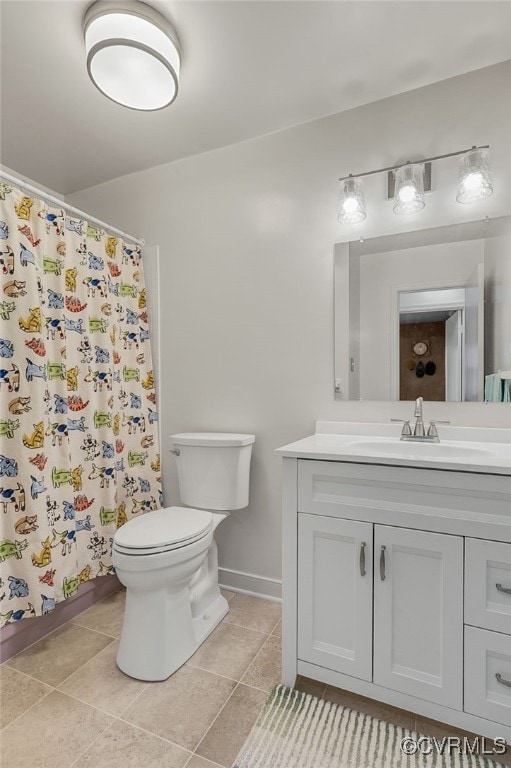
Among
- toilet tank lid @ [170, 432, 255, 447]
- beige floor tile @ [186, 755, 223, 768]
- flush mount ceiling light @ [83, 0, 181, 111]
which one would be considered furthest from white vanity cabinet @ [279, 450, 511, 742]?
flush mount ceiling light @ [83, 0, 181, 111]

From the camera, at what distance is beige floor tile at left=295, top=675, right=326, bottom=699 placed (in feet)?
4.48

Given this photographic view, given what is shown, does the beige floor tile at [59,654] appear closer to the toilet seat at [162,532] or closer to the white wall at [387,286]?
the toilet seat at [162,532]

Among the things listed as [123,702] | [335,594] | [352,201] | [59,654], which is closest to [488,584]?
[335,594]

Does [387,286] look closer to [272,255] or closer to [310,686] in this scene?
[272,255]

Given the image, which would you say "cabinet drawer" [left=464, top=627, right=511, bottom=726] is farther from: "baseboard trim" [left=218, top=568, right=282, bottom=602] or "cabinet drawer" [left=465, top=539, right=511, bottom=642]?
"baseboard trim" [left=218, top=568, right=282, bottom=602]

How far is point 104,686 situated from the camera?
139 cm

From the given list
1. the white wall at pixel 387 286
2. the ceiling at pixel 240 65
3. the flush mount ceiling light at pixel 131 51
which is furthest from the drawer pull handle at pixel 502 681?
the flush mount ceiling light at pixel 131 51

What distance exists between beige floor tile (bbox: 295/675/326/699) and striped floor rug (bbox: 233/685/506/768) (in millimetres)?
50

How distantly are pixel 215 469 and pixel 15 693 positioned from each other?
1.04m

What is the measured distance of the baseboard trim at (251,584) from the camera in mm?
1938

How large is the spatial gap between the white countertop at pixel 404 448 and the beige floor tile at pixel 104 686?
98 cm

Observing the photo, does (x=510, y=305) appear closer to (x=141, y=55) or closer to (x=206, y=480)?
(x=206, y=480)

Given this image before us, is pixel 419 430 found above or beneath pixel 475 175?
beneath

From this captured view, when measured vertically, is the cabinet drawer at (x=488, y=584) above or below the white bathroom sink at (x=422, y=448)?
below
